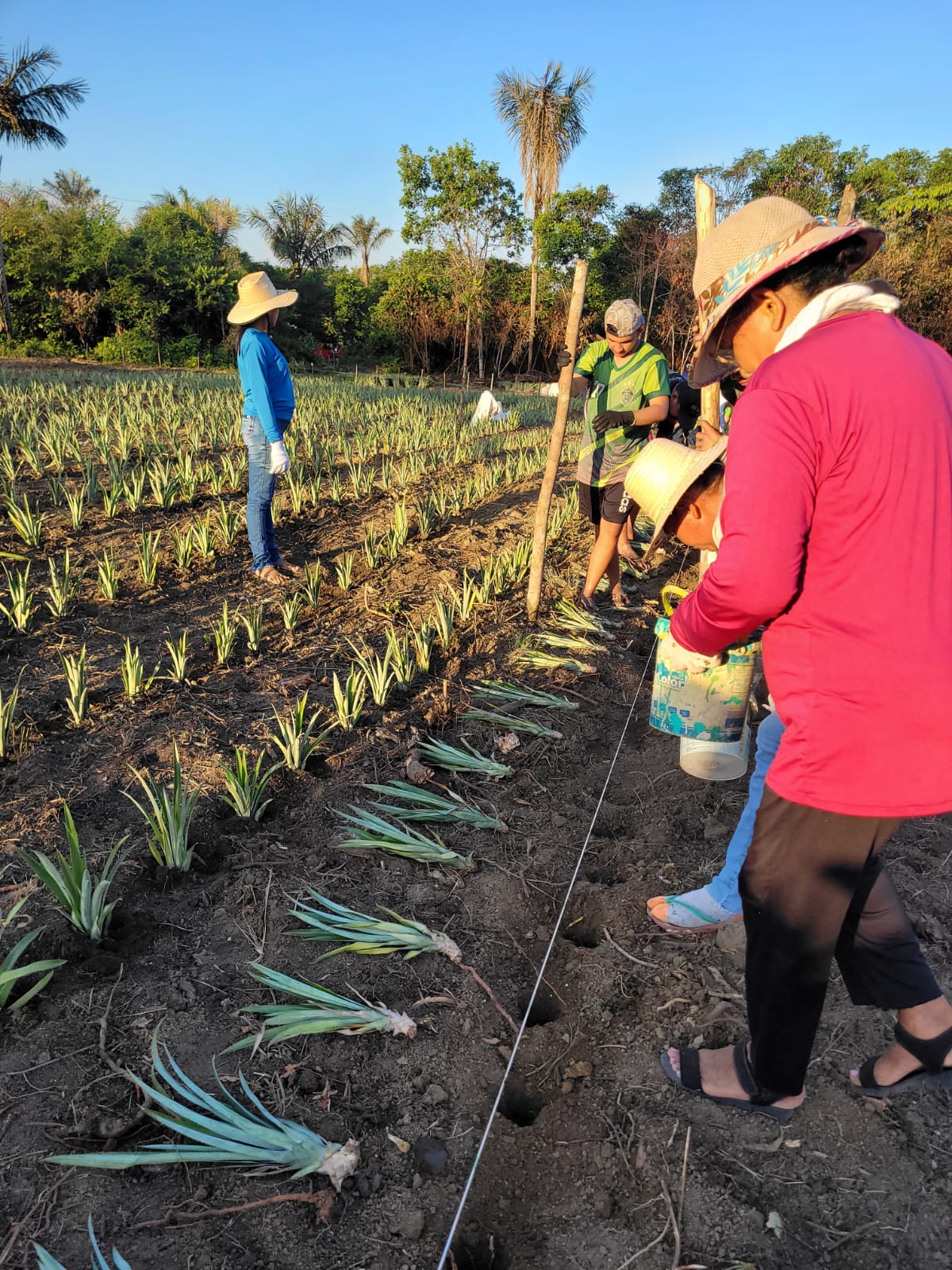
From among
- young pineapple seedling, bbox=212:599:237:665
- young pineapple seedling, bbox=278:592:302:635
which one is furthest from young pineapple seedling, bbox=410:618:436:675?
young pineapple seedling, bbox=212:599:237:665

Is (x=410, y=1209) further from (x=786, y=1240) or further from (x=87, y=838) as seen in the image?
(x=87, y=838)

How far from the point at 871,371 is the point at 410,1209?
5.19 feet

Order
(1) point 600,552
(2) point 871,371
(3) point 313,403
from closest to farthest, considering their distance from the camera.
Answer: (2) point 871,371 → (1) point 600,552 → (3) point 313,403

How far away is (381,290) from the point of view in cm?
2727

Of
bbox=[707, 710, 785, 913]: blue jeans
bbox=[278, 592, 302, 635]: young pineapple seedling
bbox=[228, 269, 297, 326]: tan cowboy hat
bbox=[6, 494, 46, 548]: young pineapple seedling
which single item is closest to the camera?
bbox=[707, 710, 785, 913]: blue jeans

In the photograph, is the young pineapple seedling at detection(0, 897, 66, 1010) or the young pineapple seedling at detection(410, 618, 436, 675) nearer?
the young pineapple seedling at detection(0, 897, 66, 1010)

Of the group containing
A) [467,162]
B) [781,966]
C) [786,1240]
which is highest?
[467,162]

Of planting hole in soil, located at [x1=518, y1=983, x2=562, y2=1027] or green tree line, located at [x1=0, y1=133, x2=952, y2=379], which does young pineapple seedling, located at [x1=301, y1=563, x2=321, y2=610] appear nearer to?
planting hole in soil, located at [x1=518, y1=983, x2=562, y2=1027]

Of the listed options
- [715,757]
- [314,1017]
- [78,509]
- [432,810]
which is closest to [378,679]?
[432,810]

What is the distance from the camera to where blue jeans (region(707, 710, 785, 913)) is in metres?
1.62

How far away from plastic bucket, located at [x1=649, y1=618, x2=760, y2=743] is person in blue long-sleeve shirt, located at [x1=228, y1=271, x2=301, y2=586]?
9.26 ft

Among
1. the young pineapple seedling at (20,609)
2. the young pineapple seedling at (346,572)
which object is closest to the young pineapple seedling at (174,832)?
the young pineapple seedling at (20,609)

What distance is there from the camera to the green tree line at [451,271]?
19.1 m

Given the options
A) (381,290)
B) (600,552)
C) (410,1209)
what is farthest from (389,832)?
(381,290)
